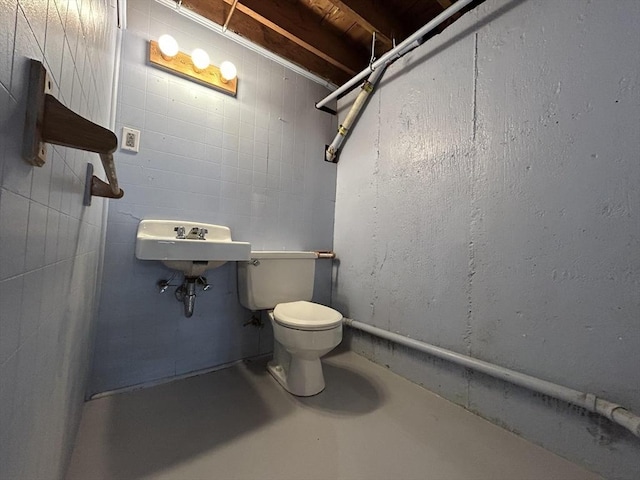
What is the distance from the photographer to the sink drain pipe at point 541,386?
2.63 ft

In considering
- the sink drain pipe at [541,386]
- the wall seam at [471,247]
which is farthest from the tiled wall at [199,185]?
the wall seam at [471,247]

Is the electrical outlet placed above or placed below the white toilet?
above

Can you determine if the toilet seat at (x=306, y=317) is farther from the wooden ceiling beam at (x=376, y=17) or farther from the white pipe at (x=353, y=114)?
the wooden ceiling beam at (x=376, y=17)

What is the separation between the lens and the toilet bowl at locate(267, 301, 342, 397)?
1.18 metres

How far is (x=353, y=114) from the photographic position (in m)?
1.81

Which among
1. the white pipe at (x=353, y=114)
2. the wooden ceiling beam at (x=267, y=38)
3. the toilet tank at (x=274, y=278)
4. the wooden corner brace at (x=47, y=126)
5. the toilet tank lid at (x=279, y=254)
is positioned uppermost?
the wooden ceiling beam at (x=267, y=38)

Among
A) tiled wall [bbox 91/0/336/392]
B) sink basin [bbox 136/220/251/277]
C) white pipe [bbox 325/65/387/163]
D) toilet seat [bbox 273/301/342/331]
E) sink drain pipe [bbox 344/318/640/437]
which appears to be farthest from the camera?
white pipe [bbox 325/65/387/163]

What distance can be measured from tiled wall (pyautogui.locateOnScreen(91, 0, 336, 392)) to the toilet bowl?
1.33 ft

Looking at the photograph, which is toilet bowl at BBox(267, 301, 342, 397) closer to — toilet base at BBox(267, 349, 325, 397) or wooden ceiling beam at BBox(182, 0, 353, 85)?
toilet base at BBox(267, 349, 325, 397)

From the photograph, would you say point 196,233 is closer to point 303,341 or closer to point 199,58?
point 303,341

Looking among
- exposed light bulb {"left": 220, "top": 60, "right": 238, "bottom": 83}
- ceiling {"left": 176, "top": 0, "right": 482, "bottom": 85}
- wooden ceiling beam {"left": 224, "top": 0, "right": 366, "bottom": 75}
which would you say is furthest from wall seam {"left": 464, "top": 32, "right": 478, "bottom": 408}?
exposed light bulb {"left": 220, "top": 60, "right": 238, "bottom": 83}

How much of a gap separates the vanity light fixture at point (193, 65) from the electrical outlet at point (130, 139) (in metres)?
0.38

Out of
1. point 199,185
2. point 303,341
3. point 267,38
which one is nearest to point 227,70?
point 267,38

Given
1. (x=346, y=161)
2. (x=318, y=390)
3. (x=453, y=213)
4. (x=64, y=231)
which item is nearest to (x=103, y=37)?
(x=64, y=231)
